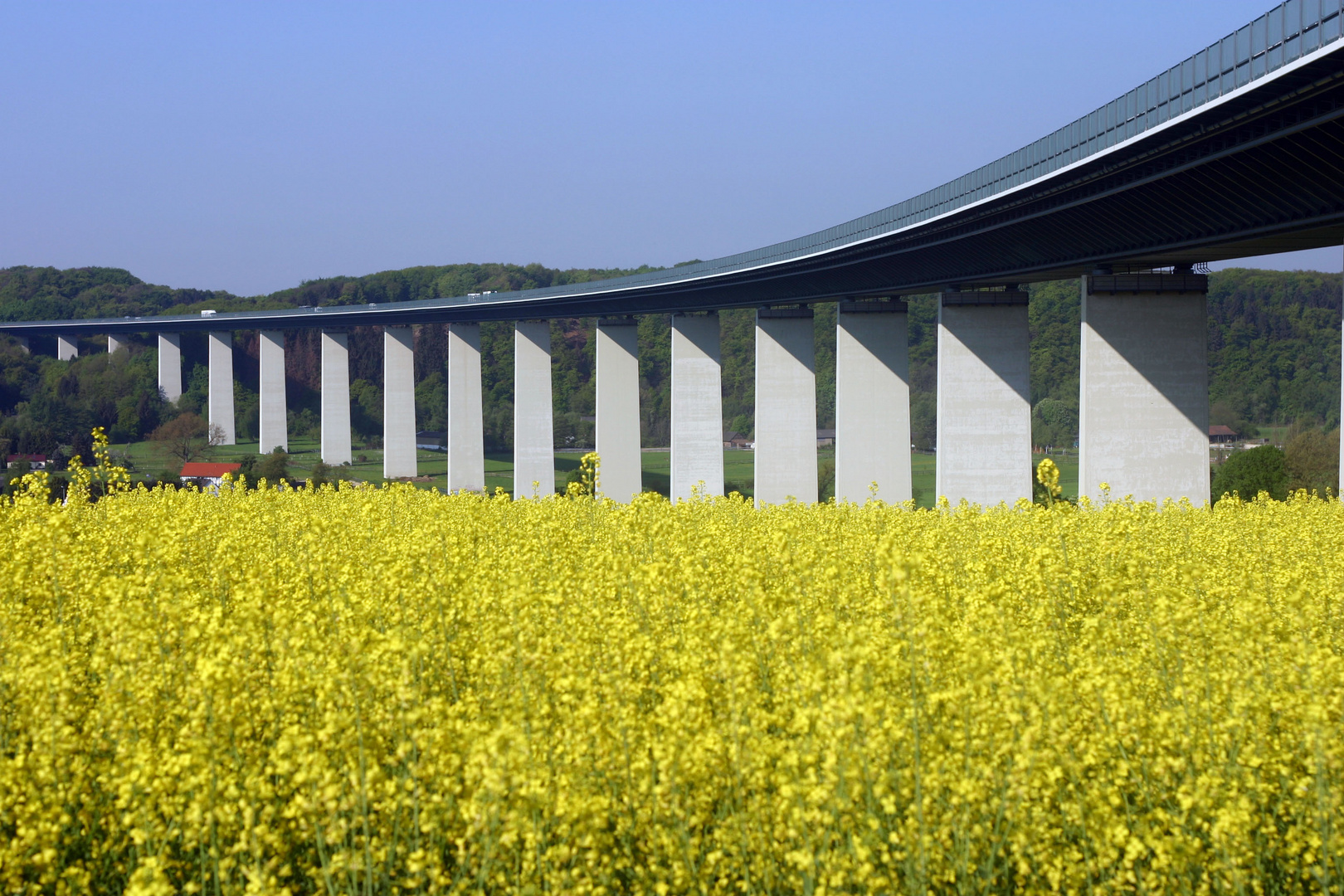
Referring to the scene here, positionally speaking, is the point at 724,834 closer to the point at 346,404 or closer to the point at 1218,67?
the point at 1218,67

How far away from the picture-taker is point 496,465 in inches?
3625

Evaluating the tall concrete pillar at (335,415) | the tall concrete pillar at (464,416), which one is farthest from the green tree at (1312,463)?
the tall concrete pillar at (335,415)

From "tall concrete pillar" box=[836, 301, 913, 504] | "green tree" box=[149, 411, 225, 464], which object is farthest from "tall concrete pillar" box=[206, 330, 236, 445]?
"tall concrete pillar" box=[836, 301, 913, 504]

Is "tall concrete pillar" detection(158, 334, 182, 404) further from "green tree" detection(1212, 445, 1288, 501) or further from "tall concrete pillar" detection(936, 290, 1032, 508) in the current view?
"green tree" detection(1212, 445, 1288, 501)

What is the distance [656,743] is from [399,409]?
7219cm

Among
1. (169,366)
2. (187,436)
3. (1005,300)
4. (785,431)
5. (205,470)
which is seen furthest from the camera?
(169,366)

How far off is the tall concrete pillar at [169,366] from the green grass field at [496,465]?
35.2 feet

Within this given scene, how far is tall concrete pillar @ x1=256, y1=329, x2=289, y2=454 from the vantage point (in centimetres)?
8831

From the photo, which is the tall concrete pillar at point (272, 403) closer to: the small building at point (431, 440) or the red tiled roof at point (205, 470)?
the red tiled roof at point (205, 470)

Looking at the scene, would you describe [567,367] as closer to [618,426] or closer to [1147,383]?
[618,426]

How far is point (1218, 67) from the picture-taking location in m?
22.0

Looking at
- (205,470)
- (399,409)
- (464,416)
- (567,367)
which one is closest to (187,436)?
(399,409)

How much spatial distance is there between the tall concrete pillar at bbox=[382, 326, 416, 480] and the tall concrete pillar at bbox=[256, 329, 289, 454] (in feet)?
49.8

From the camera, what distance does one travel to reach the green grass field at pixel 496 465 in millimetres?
73250
